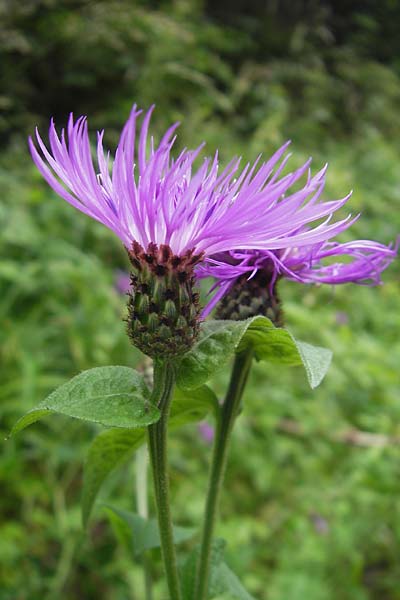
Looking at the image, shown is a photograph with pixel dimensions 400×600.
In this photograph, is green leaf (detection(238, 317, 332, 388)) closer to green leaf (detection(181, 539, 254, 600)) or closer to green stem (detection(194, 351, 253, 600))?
green stem (detection(194, 351, 253, 600))

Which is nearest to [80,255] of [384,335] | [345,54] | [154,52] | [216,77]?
[384,335]

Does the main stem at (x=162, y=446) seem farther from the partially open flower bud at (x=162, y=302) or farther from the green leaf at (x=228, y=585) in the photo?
the green leaf at (x=228, y=585)

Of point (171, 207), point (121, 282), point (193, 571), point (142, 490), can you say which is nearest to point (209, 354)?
point (171, 207)

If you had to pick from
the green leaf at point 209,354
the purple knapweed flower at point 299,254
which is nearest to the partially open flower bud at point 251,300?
the purple knapweed flower at point 299,254

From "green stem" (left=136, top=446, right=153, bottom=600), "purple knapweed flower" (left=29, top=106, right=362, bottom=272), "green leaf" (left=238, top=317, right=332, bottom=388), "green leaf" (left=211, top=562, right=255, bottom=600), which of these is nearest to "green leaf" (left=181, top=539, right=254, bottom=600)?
"green leaf" (left=211, top=562, right=255, bottom=600)

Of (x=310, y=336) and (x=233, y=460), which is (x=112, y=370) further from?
(x=310, y=336)

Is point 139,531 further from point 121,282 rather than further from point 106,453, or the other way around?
point 121,282
